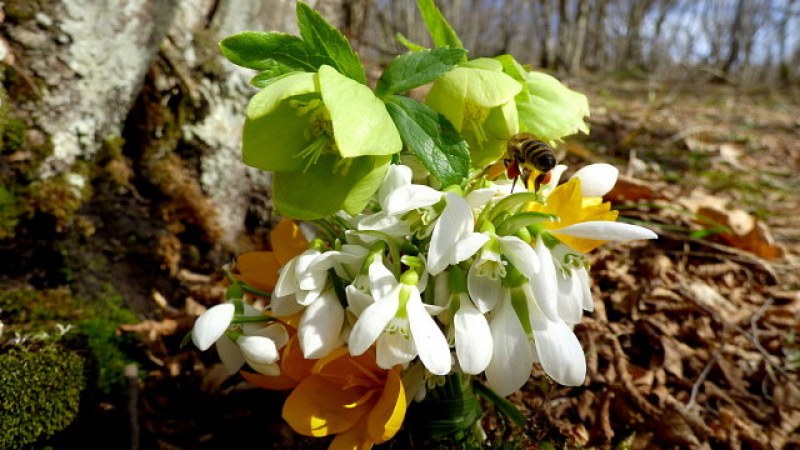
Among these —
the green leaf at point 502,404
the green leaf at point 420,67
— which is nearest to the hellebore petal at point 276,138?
the green leaf at point 420,67

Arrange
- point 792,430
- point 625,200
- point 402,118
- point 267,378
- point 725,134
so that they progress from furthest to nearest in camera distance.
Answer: point 725,134 → point 625,200 → point 792,430 → point 267,378 → point 402,118

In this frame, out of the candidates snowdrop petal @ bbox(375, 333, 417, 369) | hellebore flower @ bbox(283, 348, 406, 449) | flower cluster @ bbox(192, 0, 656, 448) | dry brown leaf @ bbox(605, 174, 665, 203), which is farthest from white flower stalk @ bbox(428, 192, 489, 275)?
dry brown leaf @ bbox(605, 174, 665, 203)

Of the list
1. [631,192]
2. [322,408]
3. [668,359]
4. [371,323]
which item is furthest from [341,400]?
[631,192]

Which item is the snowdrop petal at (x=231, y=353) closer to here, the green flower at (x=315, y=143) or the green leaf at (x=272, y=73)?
the green flower at (x=315, y=143)

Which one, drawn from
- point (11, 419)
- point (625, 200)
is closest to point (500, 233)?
point (11, 419)

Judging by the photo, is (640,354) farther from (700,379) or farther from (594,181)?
(594,181)

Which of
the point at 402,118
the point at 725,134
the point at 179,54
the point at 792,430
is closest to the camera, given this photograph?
the point at 402,118

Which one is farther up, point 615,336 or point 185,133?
point 185,133

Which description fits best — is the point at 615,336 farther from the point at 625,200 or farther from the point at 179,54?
the point at 179,54
